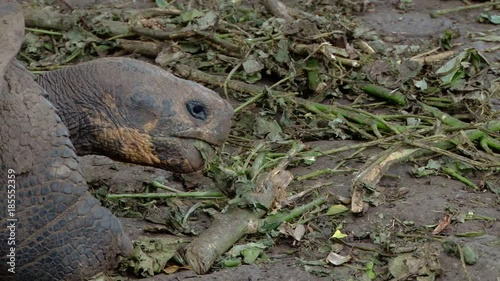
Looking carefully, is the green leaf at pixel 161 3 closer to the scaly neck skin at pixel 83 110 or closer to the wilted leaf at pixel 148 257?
the scaly neck skin at pixel 83 110

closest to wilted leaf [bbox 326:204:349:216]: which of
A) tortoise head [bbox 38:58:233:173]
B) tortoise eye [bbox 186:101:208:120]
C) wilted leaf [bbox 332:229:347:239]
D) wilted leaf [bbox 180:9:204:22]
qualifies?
wilted leaf [bbox 332:229:347:239]

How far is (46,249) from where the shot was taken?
A: 3352 millimetres

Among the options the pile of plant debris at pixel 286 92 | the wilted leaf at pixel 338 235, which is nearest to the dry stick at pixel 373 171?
the pile of plant debris at pixel 286 92

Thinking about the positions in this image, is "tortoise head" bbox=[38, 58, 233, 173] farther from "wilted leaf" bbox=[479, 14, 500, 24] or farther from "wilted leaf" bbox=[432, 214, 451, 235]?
"wilted leaf" bbox=[479, 14, 500, 24]

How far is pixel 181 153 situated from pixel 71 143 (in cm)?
48

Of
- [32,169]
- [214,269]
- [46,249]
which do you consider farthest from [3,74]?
[214,269]

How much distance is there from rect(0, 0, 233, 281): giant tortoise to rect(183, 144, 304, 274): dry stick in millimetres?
244

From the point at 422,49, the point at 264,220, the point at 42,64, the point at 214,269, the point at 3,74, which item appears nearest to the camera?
the point at 3,74

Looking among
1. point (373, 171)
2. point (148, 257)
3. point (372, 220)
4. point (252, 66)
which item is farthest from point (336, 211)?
point (252, 66)

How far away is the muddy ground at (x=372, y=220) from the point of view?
3574mm

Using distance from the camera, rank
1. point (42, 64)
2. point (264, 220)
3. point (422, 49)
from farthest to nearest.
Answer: point (422, 49), point (42, 64), point (264, 220)

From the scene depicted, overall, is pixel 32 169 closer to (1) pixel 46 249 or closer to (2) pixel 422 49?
(1) pixel 46 249

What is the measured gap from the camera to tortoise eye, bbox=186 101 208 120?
3752mm

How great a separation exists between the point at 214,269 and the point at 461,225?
947 millimetres
